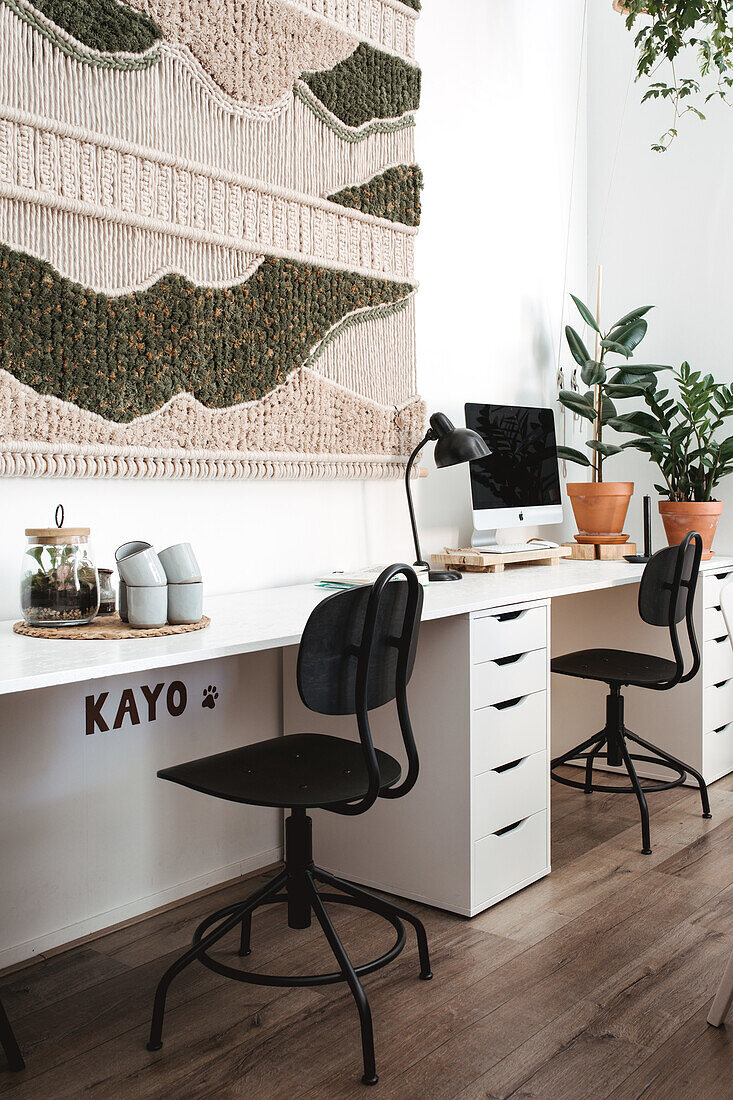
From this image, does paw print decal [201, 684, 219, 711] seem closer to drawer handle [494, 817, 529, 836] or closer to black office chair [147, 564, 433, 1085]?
black office chair [147, 564, 433, 1085]

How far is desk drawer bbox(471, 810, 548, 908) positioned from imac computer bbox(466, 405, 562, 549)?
973 millimetres

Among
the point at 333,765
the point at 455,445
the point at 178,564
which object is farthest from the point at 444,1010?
the point at 455,445

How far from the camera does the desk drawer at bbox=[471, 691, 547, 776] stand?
2395 millimetres

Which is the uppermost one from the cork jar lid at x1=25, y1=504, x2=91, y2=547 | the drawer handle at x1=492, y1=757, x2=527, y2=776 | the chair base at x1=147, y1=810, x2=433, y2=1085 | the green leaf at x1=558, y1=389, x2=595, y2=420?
the green leaf at x1=558, y1=389, x2=595, y2=420

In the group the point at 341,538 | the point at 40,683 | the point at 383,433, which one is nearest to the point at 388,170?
the point at 383,433

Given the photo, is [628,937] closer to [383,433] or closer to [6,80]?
[383,433]

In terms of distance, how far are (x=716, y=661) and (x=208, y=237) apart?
7.14ft

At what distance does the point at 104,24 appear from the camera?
86.3 inches

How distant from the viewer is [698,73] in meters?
3.78

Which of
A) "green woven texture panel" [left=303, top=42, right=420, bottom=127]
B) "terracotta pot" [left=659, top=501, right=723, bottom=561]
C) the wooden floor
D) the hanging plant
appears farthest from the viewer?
"terracotta pot" [left=659, top=501, right=723, bottom=561]

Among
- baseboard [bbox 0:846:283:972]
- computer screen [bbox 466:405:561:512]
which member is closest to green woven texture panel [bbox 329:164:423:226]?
computer screen [bbox 466:405:561:512]

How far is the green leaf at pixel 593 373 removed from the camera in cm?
357

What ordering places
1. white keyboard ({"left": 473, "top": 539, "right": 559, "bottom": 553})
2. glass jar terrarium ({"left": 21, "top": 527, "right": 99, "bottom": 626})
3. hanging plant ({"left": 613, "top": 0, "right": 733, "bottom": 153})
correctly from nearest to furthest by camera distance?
1. glass jar terrarium ({"left": 21, "top": 527, "right": 99, "bottom": 626})
2. white keyboard ({"left": 473, "top": 539, "right": 559, "bottom": 553})
3. hanging plant ({"left": 613, "top": 0, "right": 733, "bottom": 153})

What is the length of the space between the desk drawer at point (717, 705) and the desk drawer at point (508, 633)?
1037 millimetres
